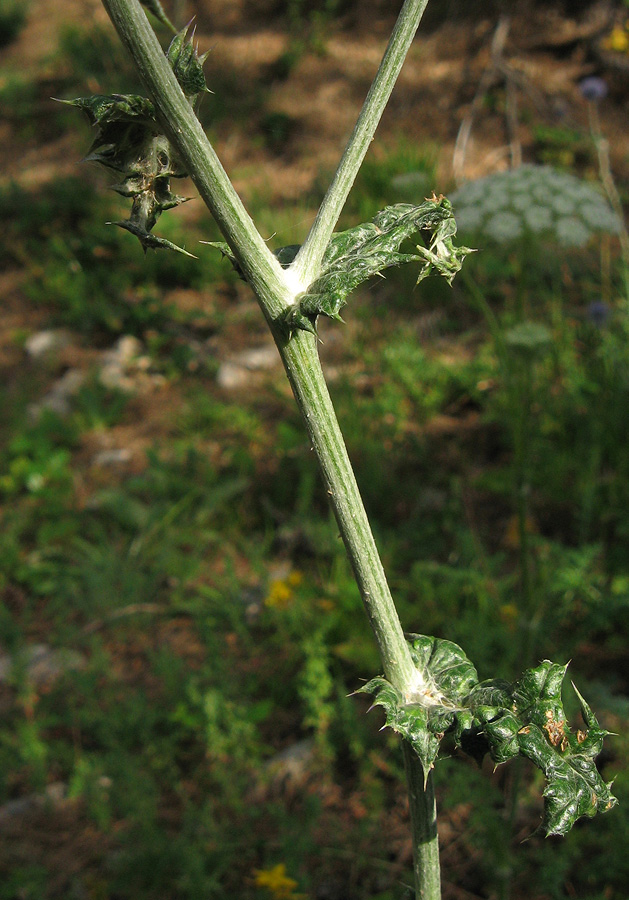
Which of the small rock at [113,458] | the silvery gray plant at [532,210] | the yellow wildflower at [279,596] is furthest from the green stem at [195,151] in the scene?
the small rock at [113,458]

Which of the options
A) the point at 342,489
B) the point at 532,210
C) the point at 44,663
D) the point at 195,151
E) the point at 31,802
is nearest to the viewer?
the point at 195,151

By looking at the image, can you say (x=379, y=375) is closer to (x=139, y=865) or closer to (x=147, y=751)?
(x=147, y=751)

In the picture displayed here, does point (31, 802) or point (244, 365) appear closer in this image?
point (31, 802)

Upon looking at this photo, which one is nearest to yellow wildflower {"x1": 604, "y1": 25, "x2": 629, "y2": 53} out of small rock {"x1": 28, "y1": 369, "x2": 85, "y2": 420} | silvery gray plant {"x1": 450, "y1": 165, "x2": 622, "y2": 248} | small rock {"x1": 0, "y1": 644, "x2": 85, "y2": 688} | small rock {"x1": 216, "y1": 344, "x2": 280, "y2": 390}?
small rock {"x1": 216, "y1": 344, "x2": 280, "y2": 390}

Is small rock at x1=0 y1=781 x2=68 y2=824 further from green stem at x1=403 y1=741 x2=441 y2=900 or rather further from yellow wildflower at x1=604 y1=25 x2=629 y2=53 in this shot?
yellow wildflower at x1=604 y1=25 x2=629 y2=53

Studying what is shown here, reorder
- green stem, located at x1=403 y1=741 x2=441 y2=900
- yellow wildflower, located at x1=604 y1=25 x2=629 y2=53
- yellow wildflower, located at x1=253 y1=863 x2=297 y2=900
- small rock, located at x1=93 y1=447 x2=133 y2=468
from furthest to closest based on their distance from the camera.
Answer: yellow wildflower, located at x1=604 y1=25 x2=629 y2=53 < small rock, located at x1=93 y1=447 x2=133 y2=468 < yellow wildflower, located at x1=253 y1=863 x2=297 y2=900 < green stem, located at x1=403 y1=741 x2=441 y2=900

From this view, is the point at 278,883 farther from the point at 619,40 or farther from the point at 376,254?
the point at 619,40

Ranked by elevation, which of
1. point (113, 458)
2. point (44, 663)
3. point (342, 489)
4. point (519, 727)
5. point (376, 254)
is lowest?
point (44, 663)

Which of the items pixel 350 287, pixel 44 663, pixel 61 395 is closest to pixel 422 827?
pixel 350 287

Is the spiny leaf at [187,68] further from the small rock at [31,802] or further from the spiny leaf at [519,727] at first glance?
the small rock at [31,802]
